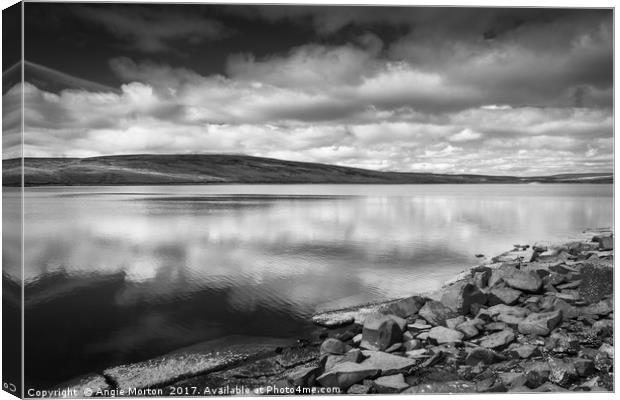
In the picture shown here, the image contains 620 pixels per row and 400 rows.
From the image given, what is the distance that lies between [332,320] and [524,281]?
2673mm

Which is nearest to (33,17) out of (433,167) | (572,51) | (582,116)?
(433,167)

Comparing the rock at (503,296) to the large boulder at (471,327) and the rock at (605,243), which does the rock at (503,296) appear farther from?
the rock at (605,243)

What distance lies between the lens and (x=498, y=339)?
465cm

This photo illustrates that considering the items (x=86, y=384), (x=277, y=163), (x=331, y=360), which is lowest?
(x=86, y=384)

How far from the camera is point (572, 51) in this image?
500 centimetres

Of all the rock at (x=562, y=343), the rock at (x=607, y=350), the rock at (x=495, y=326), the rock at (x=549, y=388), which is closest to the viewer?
the rock at (x=549, y=388)

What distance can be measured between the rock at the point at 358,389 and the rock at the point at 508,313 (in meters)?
1.89

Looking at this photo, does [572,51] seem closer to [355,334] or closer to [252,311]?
[355,334]

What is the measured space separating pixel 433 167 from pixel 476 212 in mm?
7730

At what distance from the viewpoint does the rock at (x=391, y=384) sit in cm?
426

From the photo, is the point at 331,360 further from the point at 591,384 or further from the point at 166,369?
the point at 591,384

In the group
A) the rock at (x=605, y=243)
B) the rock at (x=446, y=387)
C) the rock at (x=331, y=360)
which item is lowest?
the rock at (x=446, y=387)

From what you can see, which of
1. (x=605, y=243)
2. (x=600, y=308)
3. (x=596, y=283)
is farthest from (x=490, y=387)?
(x=605, y=243)

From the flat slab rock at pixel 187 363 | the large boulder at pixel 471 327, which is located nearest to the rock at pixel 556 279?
the large boulder at pixel 471 327
